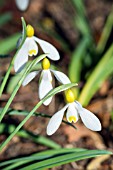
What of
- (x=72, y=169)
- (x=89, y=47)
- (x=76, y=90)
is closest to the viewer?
(x=72, y=169)

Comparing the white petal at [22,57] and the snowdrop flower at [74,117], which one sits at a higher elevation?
the white petal at [22,57]

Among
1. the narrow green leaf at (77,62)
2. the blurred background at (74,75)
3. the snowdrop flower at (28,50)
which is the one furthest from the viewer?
the narrow green leaf at (77,62)

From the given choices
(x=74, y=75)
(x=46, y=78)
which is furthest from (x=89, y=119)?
(x=74, y=75)

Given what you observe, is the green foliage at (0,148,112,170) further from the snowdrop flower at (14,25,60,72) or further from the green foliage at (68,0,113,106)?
the green foliage at (68,0,113,106)

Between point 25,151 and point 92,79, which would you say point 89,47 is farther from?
point 25,151

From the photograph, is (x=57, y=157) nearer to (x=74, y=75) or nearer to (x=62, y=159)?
(x=62, y=159)

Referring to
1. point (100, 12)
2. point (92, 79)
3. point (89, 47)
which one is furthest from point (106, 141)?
point (100, 12)

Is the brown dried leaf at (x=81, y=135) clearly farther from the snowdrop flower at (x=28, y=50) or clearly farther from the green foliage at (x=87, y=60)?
the snowdrop flower at (x=28, y=50)

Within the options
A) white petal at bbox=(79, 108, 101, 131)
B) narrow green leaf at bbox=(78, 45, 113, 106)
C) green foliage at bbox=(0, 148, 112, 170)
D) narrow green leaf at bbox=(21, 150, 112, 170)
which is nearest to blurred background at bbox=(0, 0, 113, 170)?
narrow green leaf at bbox=(78, 45, 113, 106)

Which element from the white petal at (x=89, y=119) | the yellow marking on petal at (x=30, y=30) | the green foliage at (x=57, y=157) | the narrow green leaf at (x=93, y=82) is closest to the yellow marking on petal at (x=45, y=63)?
the yellow marking on petal at (x=30, y=30)
